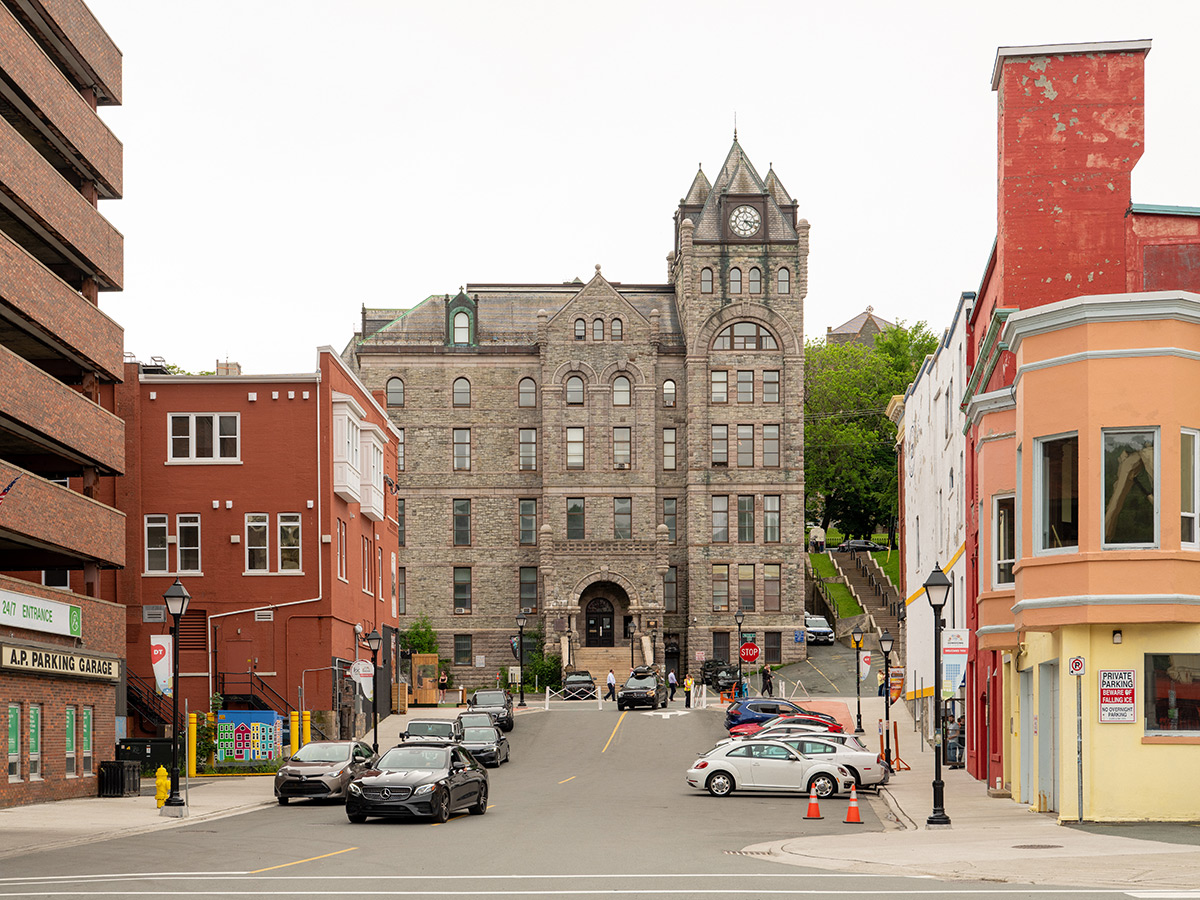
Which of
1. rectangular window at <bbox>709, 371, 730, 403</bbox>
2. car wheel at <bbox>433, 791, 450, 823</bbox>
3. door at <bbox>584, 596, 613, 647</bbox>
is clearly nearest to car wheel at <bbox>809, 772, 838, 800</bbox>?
car wheel at <bbox>433, 791, 450, 823</bbox>

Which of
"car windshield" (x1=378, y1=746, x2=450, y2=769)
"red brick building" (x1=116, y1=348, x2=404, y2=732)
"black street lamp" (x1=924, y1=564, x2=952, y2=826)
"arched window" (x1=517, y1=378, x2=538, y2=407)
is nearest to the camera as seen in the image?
"black street lamp" (x1=924, y1=564, x2=952, y2=826)

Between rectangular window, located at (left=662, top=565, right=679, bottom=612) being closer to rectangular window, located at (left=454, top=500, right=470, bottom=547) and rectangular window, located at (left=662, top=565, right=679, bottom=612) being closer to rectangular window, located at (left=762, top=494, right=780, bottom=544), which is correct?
rectangular window, located at (left=762, top=494, right=780, bottom=544)

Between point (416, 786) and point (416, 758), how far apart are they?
138 centimetres

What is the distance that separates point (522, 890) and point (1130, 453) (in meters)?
12.4

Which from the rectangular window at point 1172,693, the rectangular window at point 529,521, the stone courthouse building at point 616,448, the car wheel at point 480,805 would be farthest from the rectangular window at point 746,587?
the rectangular window at point 1172,693

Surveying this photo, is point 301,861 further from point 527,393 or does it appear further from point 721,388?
point 527,393

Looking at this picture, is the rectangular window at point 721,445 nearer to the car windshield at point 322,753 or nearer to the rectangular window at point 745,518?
the rectangular window at point 745,518

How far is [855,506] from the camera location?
103 meters

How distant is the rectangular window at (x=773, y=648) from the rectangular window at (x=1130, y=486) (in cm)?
5772

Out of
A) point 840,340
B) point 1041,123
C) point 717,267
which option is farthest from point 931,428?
point 840,340

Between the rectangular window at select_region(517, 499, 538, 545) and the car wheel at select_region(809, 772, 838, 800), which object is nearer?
the car wheel at select_region(809, 772, 838, 800)

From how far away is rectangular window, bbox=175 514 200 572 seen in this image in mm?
49062

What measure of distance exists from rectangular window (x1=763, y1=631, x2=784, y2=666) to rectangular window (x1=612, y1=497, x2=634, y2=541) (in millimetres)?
9276

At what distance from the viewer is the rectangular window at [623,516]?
3209 inches
